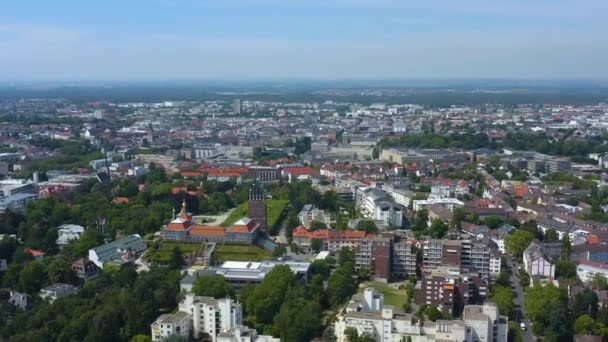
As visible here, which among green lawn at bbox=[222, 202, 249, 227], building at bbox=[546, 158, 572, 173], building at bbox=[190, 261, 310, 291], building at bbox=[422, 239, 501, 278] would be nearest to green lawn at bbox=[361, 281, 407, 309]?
building at bbox=[422, 239, 501, 278]

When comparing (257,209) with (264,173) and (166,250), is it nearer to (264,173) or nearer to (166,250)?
(166,250)

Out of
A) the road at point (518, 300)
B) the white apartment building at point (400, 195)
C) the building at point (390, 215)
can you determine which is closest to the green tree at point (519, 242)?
the road at point (518, 300)

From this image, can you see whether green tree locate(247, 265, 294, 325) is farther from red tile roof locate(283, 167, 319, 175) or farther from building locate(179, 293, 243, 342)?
red tile roof locate(283, 167, 319, 175)

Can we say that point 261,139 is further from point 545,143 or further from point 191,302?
point 191,302

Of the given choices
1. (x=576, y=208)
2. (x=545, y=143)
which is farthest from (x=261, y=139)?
(x=576, y=208)

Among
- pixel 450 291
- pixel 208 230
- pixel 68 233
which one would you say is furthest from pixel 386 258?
pixel 68 233

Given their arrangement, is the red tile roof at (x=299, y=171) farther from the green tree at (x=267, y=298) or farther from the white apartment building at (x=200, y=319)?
the white apartment building at (x=200, y=319)
